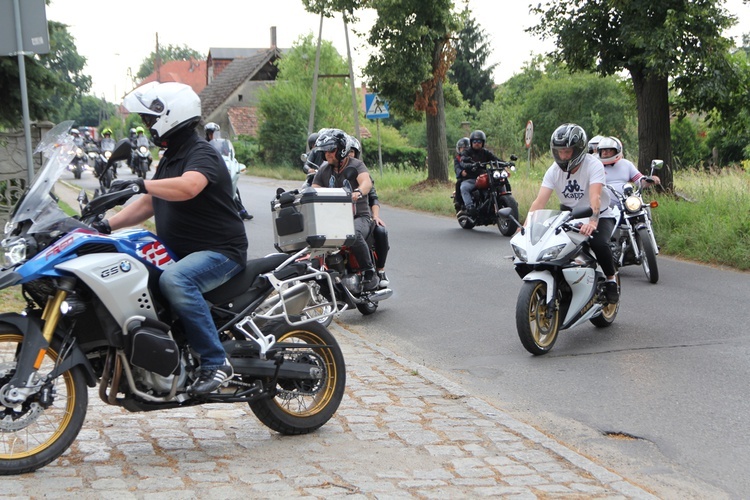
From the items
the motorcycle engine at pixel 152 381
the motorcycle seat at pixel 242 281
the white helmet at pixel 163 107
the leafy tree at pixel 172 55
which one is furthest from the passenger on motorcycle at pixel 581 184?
the leafy tree at pixel 172 55

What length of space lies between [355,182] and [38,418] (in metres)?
5.59

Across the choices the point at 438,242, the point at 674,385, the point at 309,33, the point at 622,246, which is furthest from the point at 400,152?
the point at 674,385

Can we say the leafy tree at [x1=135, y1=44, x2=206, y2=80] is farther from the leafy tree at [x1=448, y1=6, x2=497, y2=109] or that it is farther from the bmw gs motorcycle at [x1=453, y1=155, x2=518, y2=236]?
the bmw gs motorcycle at [x1=453, y1=155, x2=518, y2=236]

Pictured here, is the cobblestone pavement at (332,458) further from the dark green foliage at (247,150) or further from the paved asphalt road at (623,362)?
the dark green foliage at (247,150)

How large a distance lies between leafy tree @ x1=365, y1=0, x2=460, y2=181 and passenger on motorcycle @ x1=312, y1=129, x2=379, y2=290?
15507 mm

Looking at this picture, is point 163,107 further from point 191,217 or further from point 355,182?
point 355,182

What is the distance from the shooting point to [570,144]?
28.9 ft

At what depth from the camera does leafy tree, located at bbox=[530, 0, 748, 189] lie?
15875 mm

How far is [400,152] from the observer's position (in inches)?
2226

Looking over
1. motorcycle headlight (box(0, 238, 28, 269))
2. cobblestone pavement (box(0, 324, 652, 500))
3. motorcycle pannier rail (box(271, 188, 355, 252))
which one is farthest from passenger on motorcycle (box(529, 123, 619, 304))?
motorcycle headlight (box(0, 238, 28, 269))

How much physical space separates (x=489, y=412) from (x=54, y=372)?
276 cm

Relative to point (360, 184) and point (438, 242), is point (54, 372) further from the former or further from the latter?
point (438, 242)

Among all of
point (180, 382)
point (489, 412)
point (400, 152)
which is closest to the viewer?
point (180, 382)

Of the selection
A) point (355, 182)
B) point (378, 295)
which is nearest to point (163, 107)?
point (355, 182)
